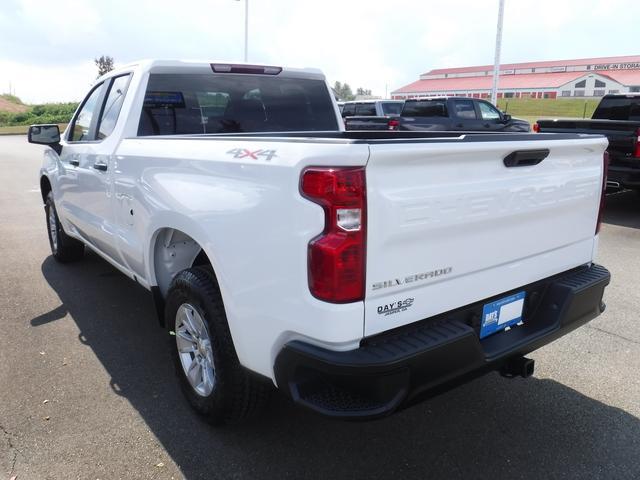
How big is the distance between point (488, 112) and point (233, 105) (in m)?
13.1

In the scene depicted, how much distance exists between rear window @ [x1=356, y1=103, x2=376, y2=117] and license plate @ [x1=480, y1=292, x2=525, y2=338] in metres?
18.1

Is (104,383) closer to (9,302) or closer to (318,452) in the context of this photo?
(318,452)

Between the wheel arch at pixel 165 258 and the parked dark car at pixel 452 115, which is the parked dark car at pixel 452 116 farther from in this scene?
the wheel arch at pixel 165 258

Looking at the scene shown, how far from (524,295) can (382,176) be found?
1.14m

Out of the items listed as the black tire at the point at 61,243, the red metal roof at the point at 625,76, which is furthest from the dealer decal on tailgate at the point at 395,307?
the red metal roof at the point at 625,76

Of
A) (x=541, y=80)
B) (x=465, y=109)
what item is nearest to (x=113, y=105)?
(x=465, y=109)

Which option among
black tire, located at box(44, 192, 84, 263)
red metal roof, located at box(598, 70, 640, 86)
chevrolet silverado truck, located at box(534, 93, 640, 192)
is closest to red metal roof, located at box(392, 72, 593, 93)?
red metal roof, located at box(598, 70, 640, 86)

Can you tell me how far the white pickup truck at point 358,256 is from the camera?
2.04 metres

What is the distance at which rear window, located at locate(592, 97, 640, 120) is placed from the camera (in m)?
9.85

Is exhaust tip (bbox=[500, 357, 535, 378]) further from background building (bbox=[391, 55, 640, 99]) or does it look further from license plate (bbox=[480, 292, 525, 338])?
background building (bbox=[391, 55, 640, 99])

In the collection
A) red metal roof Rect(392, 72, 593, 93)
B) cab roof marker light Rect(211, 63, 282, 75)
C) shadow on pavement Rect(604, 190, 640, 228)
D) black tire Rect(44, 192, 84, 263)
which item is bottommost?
shadow on pavement Rect(604, 190, 640, 228)

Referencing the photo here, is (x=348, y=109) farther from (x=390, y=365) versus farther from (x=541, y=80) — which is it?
(x=541, y=80)

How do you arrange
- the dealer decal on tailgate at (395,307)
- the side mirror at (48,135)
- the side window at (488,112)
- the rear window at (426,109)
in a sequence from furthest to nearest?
1. the side window at (488,112)
2. the rear window at (426,109)
3. the side mirror at (48,135)
4. the dealer decal on tailgate at (395,307)

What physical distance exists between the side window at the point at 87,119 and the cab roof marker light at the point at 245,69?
1115 millimetres
